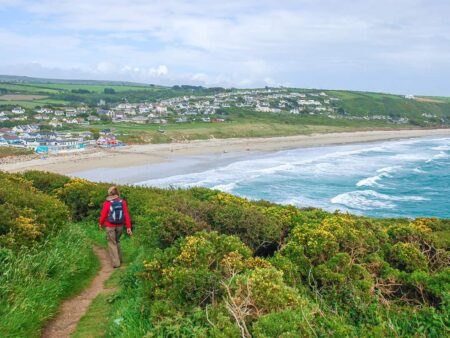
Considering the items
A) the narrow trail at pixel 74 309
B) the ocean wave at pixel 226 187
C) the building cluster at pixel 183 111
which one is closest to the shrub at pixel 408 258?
the narrow trail at pixel 74 309

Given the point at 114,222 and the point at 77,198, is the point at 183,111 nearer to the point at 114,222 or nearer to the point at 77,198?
the point at 77,198

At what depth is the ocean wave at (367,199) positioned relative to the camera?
94.7 feet

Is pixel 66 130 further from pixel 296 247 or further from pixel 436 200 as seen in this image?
pixel 296 247

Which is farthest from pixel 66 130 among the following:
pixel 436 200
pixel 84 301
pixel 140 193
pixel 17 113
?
pixel 84 301

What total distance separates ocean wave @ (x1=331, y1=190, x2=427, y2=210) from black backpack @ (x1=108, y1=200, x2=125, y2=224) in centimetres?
2197

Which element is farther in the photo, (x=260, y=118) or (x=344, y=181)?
(x=260, y=118)

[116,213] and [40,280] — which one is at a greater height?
[116,213]

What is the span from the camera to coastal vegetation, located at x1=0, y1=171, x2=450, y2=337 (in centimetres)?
461

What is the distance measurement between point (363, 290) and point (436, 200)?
94.8 feet

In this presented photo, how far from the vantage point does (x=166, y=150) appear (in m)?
65.2

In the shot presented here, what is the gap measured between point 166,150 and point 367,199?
129 feet

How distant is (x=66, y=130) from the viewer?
273ft

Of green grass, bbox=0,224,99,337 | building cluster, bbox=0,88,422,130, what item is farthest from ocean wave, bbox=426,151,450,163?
building cluster, bbox=0,88,422,130

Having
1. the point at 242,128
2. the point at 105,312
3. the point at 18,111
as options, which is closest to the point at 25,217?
the point at 105,312
